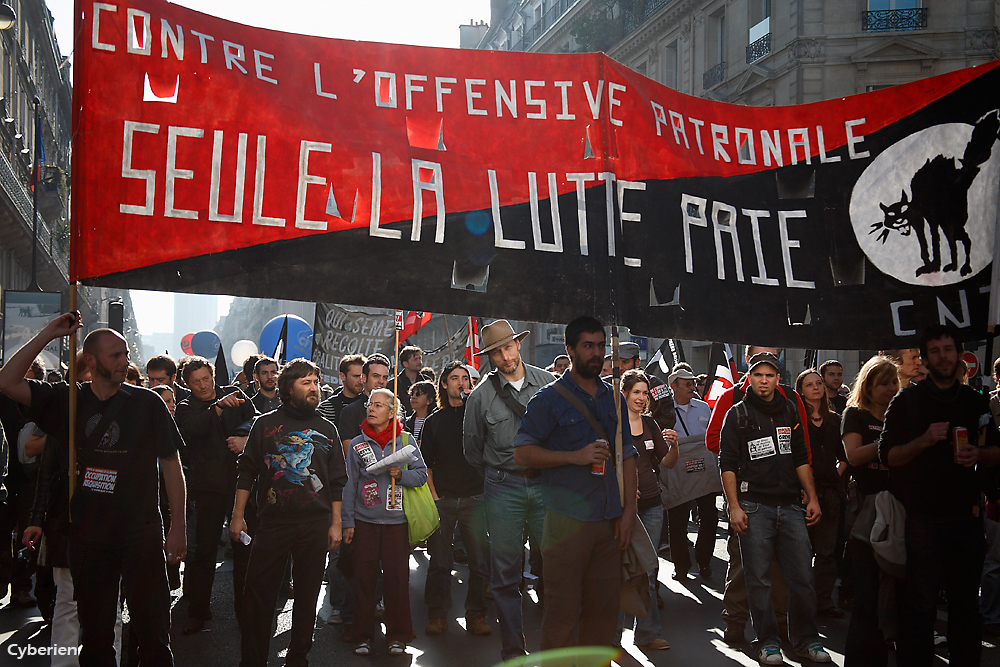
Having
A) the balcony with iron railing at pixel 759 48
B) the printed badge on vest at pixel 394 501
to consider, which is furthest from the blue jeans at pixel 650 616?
the balcony with iron railing at pixel 759 48

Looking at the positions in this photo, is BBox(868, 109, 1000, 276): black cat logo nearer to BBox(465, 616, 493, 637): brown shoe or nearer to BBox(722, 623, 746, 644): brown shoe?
BBox(722, 623, 746, 644): brown shoe

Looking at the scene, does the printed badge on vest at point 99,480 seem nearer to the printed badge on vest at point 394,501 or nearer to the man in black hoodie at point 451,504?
the printed badge on vest at point 394,501

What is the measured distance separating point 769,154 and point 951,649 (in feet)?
9.42

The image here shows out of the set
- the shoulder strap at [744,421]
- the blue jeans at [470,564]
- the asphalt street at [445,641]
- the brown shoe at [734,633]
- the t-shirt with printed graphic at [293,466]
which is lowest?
the asphalt street at [445,641]

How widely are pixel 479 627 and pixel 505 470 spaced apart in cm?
137

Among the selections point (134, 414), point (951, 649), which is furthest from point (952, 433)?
point (134, 414)

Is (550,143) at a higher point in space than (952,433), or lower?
higher

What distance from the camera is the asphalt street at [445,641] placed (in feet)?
19.4

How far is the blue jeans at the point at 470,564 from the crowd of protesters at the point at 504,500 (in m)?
0.02

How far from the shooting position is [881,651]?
515 cm

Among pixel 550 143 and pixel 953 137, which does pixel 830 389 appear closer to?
pixel 953 137

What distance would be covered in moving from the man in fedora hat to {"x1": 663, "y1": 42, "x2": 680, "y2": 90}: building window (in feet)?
93.8

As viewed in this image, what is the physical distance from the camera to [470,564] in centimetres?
691

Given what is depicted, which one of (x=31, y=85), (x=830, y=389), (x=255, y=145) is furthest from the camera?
(x=31, y=85)
